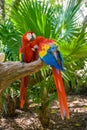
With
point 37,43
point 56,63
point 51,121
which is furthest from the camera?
point 51,121

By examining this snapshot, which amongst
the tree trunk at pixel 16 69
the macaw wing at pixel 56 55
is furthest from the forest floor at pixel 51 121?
the macaw wing at pixel 56 55

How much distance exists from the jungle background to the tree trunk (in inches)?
12.8

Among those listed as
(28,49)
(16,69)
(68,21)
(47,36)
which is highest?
(68,21)

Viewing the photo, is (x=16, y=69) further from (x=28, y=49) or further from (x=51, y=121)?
(x=51, y=121)

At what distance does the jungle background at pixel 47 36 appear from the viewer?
95.0 inches

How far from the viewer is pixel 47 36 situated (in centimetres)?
239

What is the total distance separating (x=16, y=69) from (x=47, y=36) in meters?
0.69

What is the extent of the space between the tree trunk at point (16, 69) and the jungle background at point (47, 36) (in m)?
0.32

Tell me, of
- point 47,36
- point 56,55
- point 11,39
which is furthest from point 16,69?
point 11,39

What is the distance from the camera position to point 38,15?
241 centimetres

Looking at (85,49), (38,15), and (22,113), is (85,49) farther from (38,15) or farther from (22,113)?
(22,113)

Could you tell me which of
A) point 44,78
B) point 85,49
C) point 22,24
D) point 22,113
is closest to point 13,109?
point 22,113

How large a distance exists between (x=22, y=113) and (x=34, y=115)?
223mm

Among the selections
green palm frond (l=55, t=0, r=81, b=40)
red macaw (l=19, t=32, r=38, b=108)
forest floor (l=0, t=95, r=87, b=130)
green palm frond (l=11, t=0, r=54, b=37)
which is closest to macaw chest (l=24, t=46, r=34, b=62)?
red macaw (l=19, t=32, r=38, b=108)
